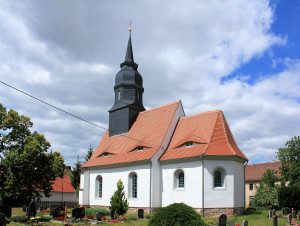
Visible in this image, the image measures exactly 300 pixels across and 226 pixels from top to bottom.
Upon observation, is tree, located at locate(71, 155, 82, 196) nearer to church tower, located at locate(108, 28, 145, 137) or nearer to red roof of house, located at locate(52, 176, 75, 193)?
red roof of house, located at locate(52, 176, 75, 193)

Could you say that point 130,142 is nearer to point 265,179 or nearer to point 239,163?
point 239,163

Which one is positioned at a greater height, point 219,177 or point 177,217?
point 177,217

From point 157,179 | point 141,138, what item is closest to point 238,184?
point 157,179

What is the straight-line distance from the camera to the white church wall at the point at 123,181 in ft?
79.2

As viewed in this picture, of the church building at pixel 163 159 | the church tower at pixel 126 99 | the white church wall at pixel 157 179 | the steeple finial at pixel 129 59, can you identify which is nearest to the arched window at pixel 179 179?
the church building at pixel 163 159

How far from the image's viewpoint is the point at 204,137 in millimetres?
23547

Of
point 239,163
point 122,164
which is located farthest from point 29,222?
point 239,163

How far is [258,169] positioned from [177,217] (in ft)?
146

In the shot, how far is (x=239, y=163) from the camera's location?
23.2 metres

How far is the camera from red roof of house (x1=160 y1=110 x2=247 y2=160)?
2220 centimetres

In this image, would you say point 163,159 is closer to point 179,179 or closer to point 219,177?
point 179,179

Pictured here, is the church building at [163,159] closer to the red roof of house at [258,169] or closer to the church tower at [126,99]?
the church tower at [126,99]

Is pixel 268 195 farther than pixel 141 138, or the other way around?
pixel 268 195

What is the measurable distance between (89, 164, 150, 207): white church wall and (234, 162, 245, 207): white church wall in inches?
284
